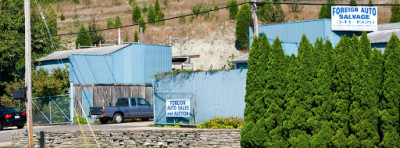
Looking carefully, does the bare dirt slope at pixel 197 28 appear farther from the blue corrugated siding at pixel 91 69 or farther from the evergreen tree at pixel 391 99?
the evergreen tree at pixel 391 99

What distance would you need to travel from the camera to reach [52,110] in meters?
35.0

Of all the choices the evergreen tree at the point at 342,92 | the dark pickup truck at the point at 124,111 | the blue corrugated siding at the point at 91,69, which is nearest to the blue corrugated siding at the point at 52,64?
the blue corrugated siding at the point at 91,69

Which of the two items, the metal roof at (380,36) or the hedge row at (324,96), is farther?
the metal roof at (380,36)

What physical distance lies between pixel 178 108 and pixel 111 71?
42.4 feet

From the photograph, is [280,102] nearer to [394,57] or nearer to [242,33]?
[394,57]

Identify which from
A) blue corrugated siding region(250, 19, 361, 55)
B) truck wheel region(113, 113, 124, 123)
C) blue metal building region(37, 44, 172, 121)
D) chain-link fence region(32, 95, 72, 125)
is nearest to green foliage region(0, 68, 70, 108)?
chain-link fence region(32, 95, 72, 125)

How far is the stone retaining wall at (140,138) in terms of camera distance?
19297 mm

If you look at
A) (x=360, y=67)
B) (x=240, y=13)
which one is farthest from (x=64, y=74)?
(x=360, y=67)

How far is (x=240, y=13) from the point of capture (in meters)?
54.4

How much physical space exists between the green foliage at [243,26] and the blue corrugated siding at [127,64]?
16506 millimetres

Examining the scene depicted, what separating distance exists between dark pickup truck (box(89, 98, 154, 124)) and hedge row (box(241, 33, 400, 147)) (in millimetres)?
16157

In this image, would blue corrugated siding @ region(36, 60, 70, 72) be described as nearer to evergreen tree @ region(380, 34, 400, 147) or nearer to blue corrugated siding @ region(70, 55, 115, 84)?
blue corrugated siding @ region(70, 55, 115, 84)

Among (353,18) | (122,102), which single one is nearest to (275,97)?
(122,102)

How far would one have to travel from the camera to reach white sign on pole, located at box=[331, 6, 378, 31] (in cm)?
3341
